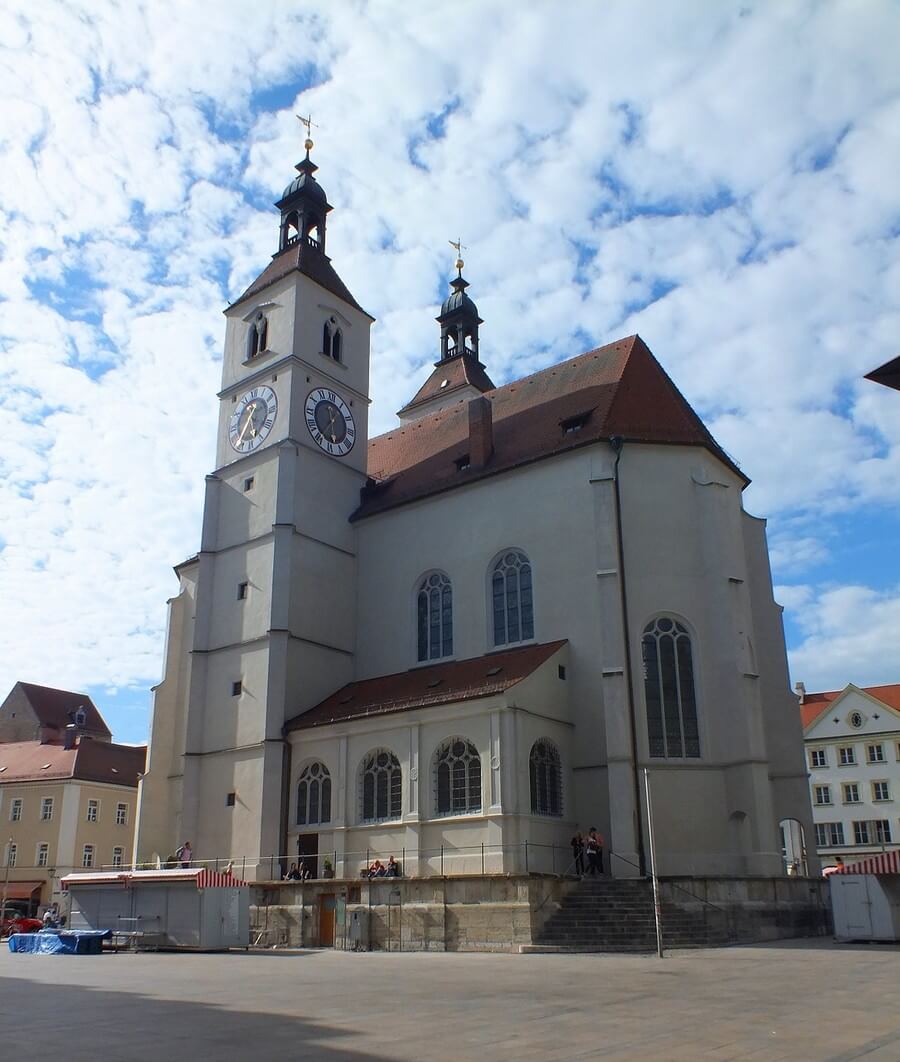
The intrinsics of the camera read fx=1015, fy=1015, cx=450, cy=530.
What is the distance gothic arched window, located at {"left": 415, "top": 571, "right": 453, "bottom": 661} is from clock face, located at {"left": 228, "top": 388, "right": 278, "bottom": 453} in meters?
8.05

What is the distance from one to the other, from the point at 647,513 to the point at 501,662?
18.8ft

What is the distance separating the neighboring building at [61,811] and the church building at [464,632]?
62.2ft

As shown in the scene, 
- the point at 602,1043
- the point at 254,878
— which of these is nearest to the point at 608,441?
the point at 254,878

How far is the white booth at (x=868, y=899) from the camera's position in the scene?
1958cm

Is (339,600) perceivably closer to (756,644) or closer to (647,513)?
(647,513)

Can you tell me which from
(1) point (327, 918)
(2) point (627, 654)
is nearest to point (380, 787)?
(1) point (327, 918)

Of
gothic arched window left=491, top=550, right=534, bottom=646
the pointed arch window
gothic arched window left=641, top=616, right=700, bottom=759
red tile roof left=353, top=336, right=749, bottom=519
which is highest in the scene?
the pointed arch window

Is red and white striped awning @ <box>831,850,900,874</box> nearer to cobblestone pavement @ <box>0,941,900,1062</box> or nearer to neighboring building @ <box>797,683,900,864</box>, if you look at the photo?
cobblestone pavement @ <box>0,941,900,1062</box>

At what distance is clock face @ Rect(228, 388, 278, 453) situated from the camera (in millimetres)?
34969

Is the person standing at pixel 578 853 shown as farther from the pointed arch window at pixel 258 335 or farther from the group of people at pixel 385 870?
the pointed arch window at pixel 258 335

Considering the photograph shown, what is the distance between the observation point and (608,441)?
2827 cm

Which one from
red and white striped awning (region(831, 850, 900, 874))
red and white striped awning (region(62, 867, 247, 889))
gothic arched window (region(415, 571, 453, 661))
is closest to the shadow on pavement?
red and white striped awning (region(62, 867, 247, 889))

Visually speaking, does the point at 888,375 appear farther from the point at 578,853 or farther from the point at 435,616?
the point at 435,616

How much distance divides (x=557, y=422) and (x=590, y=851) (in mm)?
12999
